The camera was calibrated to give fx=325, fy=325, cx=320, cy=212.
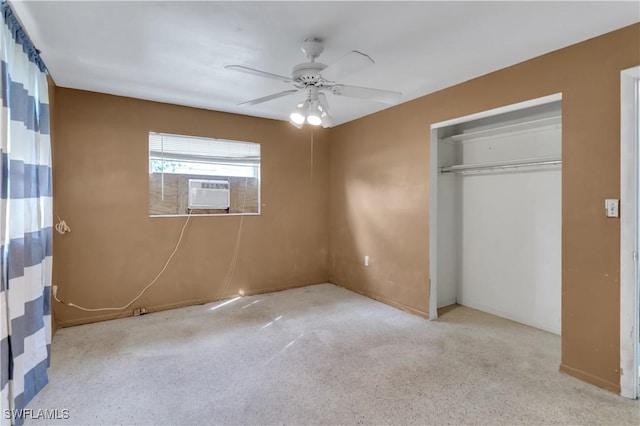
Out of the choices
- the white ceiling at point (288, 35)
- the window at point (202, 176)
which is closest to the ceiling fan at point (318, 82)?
the white ceiling at point (288, 35)

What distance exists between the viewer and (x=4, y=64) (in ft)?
5.60

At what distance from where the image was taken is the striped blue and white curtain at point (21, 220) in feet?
5.76

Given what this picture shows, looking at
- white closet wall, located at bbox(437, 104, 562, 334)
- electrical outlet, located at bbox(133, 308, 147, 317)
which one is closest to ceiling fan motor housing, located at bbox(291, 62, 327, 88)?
white closet wall, located at bbox(437, 104, 562, 334)

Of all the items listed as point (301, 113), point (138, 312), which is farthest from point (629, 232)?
point (138, 312)

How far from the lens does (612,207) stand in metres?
2.15

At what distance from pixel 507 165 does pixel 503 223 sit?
63 centimetres

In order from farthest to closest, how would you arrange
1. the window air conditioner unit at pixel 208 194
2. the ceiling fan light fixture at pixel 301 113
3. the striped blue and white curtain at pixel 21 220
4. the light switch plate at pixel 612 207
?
the window air conditioner unit at pixel 208 194 < the ceiling fan light fixture at pixel 301 113 < the light switch plate at pixel 612 207 < the striped blue and white curtain at pixel 21 220

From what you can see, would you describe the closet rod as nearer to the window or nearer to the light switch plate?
the light switch plate

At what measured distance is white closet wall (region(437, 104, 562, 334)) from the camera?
3.17m

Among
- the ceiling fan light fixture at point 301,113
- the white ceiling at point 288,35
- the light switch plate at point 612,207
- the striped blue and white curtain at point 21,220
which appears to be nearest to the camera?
the striped blue and white curtain at point 21,220

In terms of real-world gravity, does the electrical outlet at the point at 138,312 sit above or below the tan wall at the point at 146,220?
below

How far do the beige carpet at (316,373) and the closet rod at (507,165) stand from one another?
163 centimetres

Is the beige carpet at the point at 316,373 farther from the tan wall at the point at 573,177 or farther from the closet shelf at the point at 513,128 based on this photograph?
the closet shelf at the point at 513,128

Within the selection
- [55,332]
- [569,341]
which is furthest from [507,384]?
[55,332]
